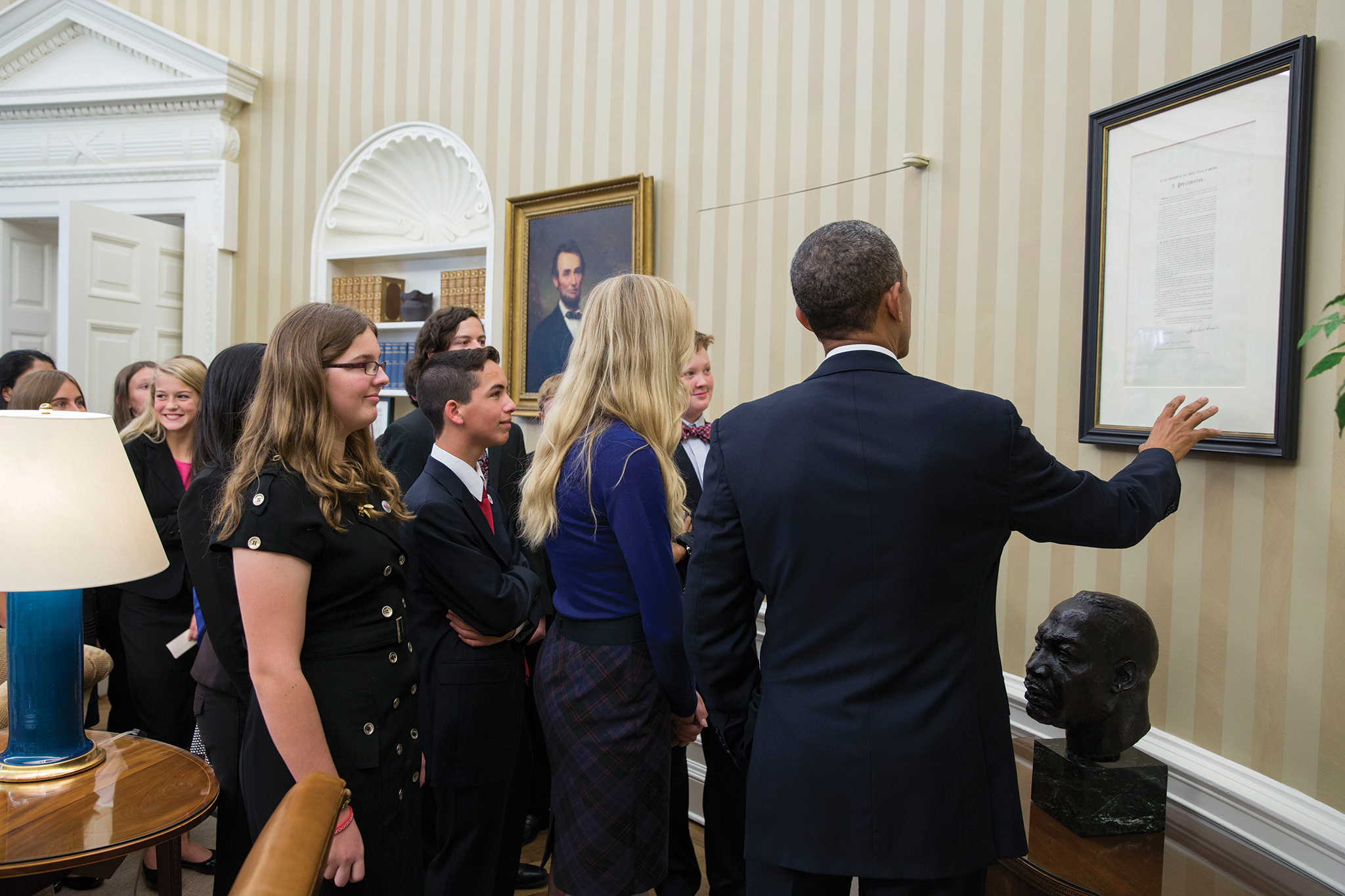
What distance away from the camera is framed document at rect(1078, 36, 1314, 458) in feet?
6.38

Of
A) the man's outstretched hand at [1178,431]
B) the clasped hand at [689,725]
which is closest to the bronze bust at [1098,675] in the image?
the man's outstretched hand at [1178,431]

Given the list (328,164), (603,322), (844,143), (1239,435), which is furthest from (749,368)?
(328,164)

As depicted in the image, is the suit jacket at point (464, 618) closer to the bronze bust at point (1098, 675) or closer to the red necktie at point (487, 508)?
the red necktie at point (487, 508)

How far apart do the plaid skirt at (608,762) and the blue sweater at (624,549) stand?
0.06 m

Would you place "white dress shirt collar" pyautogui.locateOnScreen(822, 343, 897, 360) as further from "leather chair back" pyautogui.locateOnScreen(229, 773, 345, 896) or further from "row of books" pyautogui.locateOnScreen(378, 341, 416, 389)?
"row of books" pyautogui.locateOnScreen(378, 341, 416, 389)

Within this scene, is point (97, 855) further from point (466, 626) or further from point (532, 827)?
point (532, 827)

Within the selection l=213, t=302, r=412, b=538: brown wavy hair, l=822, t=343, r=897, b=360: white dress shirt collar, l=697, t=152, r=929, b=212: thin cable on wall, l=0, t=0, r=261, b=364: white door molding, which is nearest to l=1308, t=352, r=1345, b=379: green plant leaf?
l=822, t=343, r=897, b=360: white dress shirt collar

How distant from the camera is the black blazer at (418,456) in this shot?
2979mm

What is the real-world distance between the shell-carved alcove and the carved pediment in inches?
36.2

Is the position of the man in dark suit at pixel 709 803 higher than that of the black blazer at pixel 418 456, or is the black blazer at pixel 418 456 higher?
the black blazer at pixel 418 456

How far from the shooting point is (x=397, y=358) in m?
5.24

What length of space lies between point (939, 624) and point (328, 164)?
15.9ft

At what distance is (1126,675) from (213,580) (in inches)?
71.3

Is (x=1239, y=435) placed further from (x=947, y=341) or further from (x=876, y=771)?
(x=876, y=771)
